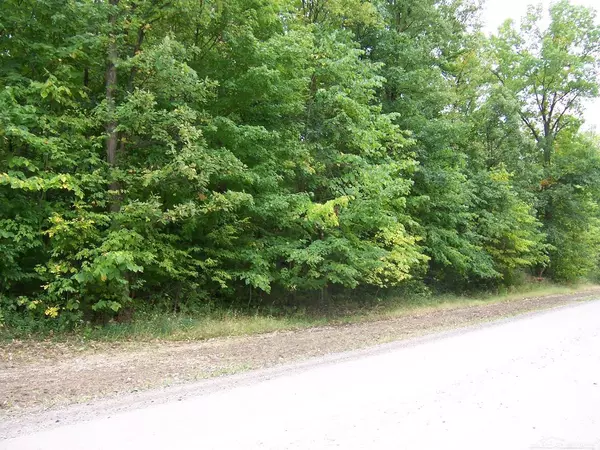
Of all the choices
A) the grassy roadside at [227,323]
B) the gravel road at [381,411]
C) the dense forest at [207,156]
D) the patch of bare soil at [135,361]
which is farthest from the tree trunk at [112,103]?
the gravel road at [381,411]

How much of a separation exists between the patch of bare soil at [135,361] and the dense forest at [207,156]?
1.58m

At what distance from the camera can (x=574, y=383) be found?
6.16 meters

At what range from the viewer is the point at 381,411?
5078 millimetres

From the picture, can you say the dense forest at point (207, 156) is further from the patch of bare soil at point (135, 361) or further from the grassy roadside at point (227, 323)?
the patch of bare soil at point (135, 361)

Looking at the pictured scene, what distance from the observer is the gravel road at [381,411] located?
168 inches

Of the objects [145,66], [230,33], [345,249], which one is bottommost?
[345,249]

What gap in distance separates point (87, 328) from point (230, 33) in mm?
8602

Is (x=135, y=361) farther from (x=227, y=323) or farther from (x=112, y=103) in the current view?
(x=112, y=103)

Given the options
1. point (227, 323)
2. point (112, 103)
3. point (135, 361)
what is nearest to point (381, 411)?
point (135, 361)

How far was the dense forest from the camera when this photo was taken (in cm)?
1048

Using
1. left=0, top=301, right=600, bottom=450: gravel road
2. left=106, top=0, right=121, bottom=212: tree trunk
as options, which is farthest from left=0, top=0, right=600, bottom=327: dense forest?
left=0, top=301, right=600, bottom=450: gravel road

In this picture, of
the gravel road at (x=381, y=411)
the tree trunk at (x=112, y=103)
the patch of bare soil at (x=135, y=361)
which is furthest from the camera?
the tree trunk at (x=112, y=103)

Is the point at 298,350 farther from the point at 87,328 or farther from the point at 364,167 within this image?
the point at 364,167

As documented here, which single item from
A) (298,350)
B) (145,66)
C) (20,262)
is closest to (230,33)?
(145,66)
